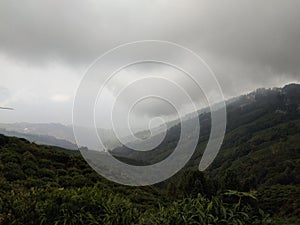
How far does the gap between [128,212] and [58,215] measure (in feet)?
5.69

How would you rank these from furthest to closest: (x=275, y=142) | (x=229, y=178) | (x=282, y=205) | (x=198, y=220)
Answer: (x=275, y=142) < (x=282, y=205) < (x=229, y=178) < (x=198, y=220)

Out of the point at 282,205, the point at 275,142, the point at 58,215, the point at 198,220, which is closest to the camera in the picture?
the point at 198,220

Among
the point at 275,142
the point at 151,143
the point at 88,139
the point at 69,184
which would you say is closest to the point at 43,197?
the point at 88,139

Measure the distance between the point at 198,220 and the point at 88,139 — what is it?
4.23 m

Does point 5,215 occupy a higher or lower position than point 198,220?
lower

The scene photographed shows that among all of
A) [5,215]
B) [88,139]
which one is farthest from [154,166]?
[5,215]

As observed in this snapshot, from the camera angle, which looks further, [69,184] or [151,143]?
[69,184]

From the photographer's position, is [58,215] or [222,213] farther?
[58,215]

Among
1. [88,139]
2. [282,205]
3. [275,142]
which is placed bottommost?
[282,205]

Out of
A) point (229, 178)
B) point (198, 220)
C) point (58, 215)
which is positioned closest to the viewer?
point (198, 220)

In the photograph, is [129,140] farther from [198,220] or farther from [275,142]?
[275,142]

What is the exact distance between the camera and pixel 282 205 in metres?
67.9

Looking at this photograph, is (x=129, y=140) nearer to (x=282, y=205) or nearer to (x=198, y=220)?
(x=198, y=220)

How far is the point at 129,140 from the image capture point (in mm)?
12703
